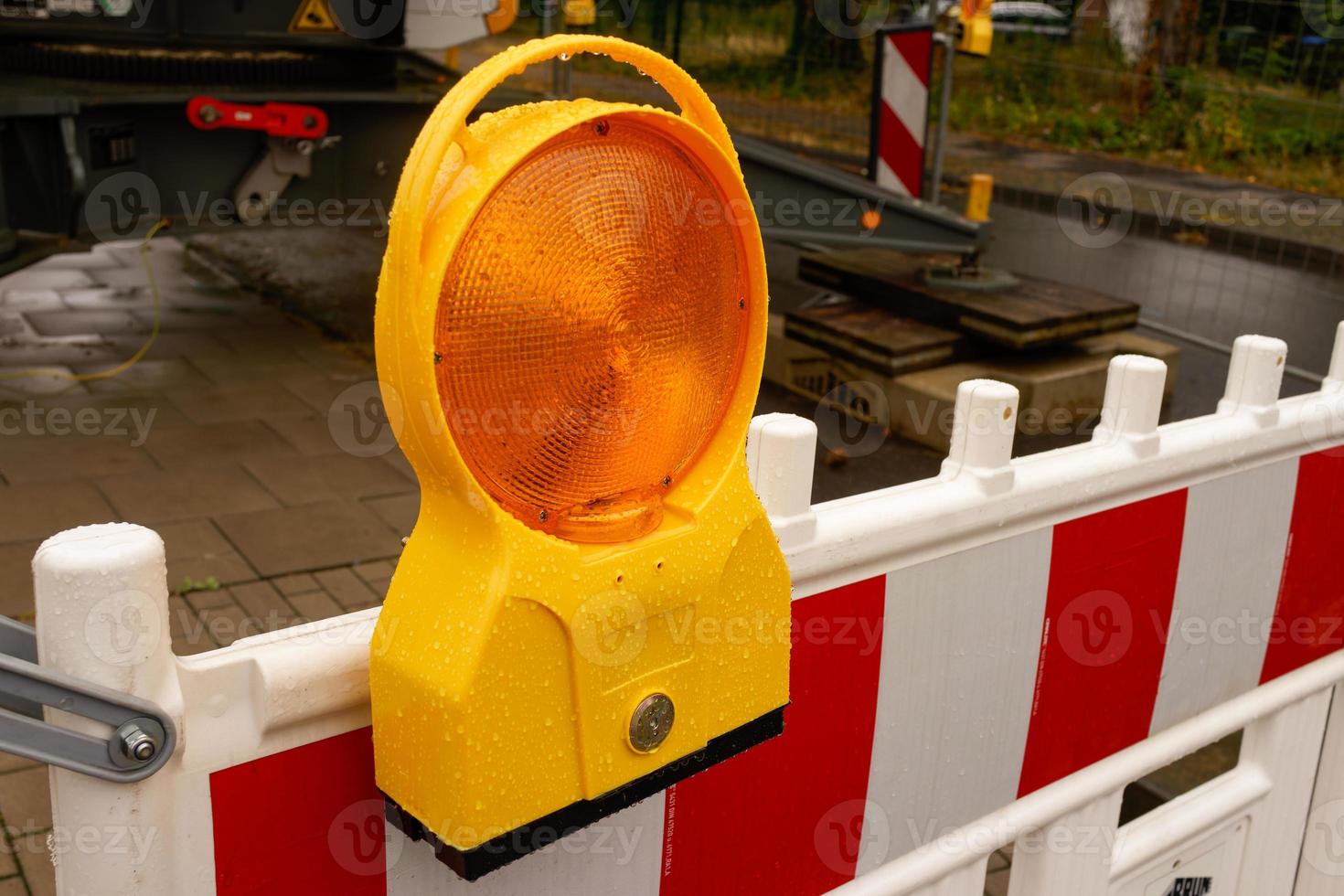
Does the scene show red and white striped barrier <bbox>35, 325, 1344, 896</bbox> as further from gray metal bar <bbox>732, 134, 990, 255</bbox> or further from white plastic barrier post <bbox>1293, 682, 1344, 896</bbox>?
gray metal bar <bbox>732, 134, 990, 255</bbox>

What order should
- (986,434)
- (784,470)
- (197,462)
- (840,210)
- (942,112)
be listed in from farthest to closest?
(942,112), (840,210), (197,462), (986,434), (784,470)

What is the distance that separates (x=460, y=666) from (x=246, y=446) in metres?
4.27

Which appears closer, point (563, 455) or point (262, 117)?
point (563, 455)

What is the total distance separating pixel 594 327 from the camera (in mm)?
1050

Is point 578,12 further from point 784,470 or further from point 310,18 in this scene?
point 784,470

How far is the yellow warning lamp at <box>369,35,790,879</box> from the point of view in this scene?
3.21 feet

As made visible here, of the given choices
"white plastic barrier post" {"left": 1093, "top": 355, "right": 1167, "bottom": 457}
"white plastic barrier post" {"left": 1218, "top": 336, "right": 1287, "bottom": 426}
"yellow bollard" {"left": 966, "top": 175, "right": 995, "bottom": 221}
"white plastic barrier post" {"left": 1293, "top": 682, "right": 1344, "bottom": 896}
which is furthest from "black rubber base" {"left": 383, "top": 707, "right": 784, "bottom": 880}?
"yellow bollard" {"left": 966, "top": 175, "right": 995, "bottom": 221}

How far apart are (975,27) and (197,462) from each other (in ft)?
13.4

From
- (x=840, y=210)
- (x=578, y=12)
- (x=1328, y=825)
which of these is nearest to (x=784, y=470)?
(x=1328, y=825)

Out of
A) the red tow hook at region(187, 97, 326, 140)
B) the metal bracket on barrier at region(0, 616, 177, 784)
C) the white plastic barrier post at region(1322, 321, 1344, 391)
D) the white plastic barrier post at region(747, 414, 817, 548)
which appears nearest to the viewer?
the metal bracket on barrier at region(0, 616, 177, 784)

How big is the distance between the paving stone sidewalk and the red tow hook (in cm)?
108

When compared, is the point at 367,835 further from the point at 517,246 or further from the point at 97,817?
the point at 517,246

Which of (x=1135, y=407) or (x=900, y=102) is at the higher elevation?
(x=1135, y=407)

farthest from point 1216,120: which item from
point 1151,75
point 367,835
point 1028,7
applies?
point 367,835
